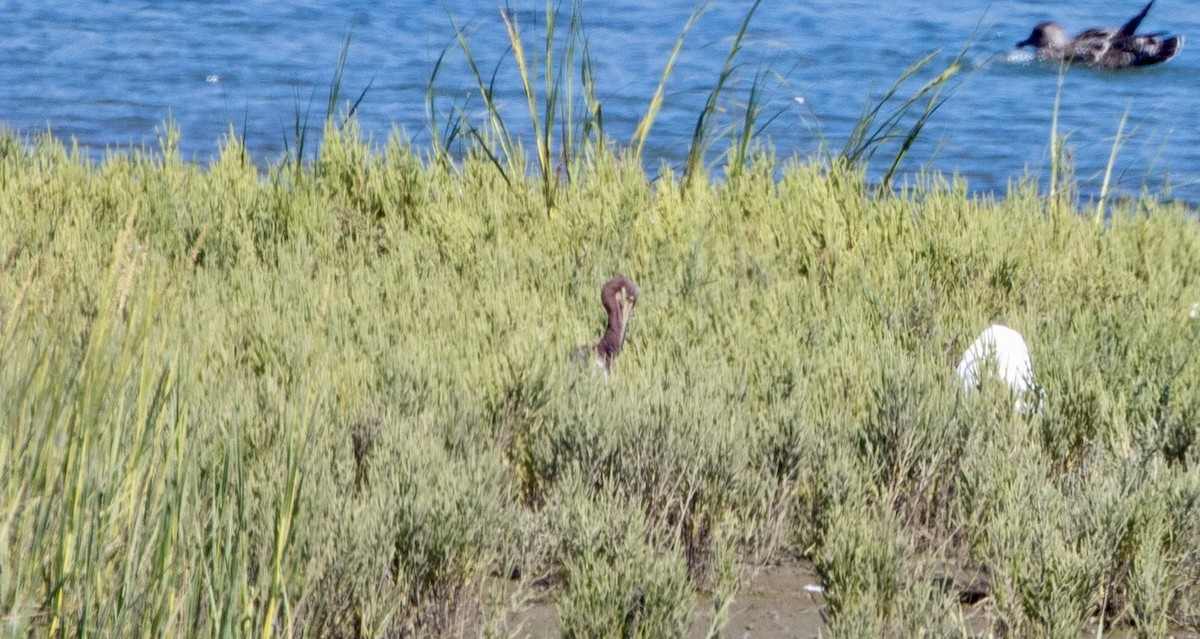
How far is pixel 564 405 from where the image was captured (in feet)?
12.1

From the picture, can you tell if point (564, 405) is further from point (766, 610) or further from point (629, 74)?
point (629, 74)

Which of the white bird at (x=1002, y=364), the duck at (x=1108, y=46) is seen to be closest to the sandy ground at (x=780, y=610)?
the white bird at (x=1002, y=364)

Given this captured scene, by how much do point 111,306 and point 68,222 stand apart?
3.50 metres

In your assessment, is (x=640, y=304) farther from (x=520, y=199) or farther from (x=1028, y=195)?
(x=1028, y=195)

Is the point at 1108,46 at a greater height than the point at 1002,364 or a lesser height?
lesser

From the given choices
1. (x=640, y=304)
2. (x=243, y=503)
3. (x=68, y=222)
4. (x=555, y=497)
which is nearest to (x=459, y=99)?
(x=68, y=222)

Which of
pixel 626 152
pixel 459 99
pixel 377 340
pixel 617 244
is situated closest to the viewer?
pixel 377 340

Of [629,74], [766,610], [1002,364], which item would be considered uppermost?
[1002,364]

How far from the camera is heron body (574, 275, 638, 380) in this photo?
13.6ft

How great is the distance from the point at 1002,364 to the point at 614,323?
1.06m

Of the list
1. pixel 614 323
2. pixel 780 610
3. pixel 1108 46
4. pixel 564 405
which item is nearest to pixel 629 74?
pixel 1108 46

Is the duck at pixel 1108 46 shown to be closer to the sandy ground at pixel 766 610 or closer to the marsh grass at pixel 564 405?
the marsh grass at pixel 564 405

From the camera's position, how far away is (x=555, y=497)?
3.39 metres

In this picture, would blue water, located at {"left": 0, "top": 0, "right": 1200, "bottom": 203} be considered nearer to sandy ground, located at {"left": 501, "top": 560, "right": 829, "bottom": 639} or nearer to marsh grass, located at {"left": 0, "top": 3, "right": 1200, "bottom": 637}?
marsh grass, located at {"left": 0, "top": 3, "right": 1200, "bottom": 637}
